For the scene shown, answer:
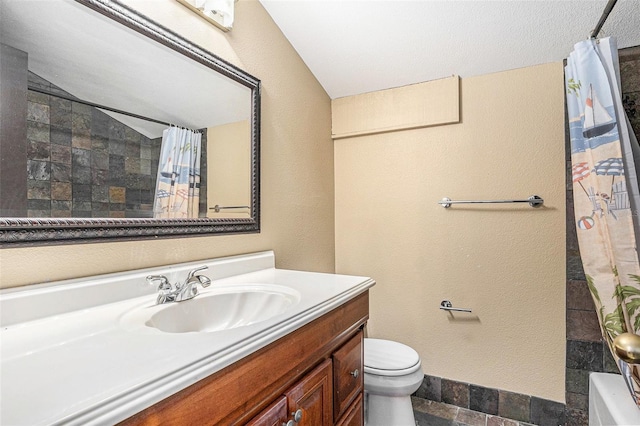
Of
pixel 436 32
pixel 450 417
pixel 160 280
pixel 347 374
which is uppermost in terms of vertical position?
pixel 436 32

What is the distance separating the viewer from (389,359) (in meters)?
1.65

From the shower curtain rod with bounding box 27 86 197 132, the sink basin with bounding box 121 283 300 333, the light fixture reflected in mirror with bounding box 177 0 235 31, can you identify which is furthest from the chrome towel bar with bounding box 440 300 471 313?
the light fixture reflected in mirror with bounding box 177 0 235 31

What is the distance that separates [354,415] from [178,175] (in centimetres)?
111

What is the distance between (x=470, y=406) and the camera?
1898mm

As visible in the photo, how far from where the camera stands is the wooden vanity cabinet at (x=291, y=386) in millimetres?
585

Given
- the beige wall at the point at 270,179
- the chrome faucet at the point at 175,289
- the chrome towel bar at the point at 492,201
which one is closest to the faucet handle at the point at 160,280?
the chrome faucet at the point at 175,289

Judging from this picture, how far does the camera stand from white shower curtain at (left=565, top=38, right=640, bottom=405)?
131cm

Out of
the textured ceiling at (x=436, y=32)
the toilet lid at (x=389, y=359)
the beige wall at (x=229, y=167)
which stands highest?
the textured ceiling at (x=436, y=32)

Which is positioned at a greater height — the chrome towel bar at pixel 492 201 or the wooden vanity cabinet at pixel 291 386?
the chrome towel bar at pixel 492 201

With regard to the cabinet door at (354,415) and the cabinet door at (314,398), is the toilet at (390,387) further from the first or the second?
the cabinet door at (314,398)

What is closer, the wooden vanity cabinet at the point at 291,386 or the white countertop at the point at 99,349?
the white countertop at the point at 99,349

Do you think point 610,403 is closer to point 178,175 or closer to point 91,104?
point 178,175

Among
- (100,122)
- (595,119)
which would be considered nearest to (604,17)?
(595,119)

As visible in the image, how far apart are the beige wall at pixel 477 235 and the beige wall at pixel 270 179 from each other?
318mm
